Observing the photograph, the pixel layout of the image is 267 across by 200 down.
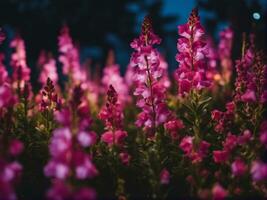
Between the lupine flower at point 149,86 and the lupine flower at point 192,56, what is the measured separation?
0.90 feet

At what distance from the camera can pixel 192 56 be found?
6578mm

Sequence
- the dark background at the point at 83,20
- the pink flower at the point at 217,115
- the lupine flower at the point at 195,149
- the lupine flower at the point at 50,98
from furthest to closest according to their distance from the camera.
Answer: the dark background at the point at 83,20 < the lupine flower at the point at 50,98 < the pink flower at the point at 217,115 < the lupine flower at the point at 195,149

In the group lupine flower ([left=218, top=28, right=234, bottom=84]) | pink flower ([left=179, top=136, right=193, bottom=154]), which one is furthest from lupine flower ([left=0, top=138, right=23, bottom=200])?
lupine flower ([left=218, top=28, right=234, bottom=84])

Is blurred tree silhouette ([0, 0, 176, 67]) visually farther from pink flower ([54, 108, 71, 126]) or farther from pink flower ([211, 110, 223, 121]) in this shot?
pink flower ([54, 108, 71, 126])

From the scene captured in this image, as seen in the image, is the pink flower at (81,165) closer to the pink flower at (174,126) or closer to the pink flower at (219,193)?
the pink flower at (219,193)

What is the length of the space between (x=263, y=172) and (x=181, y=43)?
8.07 feet

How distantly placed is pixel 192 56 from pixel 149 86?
2.06 feet

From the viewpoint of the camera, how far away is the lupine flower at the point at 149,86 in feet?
21.5

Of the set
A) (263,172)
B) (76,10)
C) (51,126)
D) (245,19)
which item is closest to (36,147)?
(51,126)

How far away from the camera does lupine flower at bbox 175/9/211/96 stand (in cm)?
653

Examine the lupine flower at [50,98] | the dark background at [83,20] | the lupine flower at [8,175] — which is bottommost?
the lupine flower at [8,175]

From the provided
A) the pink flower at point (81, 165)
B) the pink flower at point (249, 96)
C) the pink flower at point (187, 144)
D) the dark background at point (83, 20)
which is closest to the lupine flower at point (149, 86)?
the pink flower at point (187, 144)

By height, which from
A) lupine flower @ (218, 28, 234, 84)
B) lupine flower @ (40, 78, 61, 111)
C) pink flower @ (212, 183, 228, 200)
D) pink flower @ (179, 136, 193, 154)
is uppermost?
lupine flower @ (218, 28, 234, 84)

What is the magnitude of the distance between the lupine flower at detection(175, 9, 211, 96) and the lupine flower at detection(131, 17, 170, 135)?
0.28m
